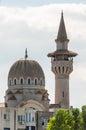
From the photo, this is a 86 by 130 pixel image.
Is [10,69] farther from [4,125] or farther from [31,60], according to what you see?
[4,125]

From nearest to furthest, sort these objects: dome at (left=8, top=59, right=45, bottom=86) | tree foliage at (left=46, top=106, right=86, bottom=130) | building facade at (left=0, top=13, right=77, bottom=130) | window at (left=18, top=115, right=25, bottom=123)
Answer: tree foliage at (left=46, top=106, right=86, bottom=130), window at (left=18, top=115, right=25, bottom=123), building facade at (left=0, top=13, right=77, bottom=130), dome at (left=8, top=59, right=45, bottom=86)

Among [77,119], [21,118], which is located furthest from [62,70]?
[77,119]

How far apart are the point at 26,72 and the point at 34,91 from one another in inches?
128

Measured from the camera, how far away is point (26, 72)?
176m

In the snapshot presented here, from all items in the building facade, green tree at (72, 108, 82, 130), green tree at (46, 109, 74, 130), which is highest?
the building facade

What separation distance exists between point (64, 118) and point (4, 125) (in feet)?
58.2

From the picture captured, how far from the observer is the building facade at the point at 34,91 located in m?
167

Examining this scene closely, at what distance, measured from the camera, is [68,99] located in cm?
18112

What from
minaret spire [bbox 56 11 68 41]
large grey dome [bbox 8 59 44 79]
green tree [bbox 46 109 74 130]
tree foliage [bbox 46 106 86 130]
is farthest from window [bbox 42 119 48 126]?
green tree [bbox 46 109 74 130]

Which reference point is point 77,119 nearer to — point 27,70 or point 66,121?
point 66,121

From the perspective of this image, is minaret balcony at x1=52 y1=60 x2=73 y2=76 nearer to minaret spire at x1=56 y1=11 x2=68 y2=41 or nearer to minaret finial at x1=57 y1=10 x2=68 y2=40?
minaret spire at x1=56 y1=11 x2=68 y2=41

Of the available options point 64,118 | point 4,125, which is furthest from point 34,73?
point 64,118

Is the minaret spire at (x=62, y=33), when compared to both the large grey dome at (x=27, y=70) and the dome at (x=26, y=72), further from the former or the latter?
the large grey dome at (x=27, y=70)

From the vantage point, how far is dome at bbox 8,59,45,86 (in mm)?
176125
